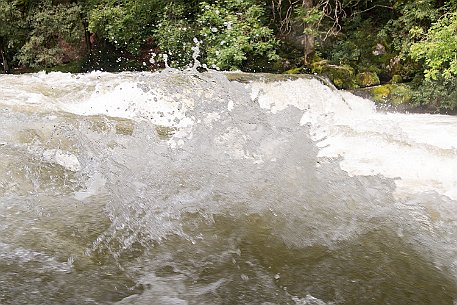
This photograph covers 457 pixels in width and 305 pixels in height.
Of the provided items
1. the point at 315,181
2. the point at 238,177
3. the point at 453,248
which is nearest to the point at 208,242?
the point at 238,177

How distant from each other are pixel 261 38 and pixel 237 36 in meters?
0.73

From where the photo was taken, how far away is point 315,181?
136 inches

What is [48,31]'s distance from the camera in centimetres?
1455

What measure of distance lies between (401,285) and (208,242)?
3.70ft

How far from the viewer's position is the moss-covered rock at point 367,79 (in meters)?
9.91

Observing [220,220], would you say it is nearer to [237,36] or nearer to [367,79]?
[367,79]

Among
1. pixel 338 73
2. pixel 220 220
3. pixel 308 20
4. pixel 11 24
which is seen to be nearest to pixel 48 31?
pixel 11 24

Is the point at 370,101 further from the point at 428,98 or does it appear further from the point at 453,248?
the point at 453,248

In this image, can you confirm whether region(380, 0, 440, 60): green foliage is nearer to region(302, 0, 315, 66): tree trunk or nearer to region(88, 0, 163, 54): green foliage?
region(302, 0, 315, 66): tree trunk

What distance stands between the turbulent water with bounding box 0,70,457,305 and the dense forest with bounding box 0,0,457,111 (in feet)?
13.7

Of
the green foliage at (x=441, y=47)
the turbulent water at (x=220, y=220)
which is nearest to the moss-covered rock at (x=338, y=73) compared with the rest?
the green foliage at (x=441, y=47)

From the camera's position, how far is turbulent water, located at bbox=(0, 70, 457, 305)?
2.38 meters

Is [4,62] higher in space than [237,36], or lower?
lower

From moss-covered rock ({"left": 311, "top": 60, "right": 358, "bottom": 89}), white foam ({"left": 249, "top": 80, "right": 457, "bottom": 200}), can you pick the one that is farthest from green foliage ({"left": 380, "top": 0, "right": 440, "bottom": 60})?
white foam ({"left": 249, "top": 80, "right": 457, "bottom": 200})
